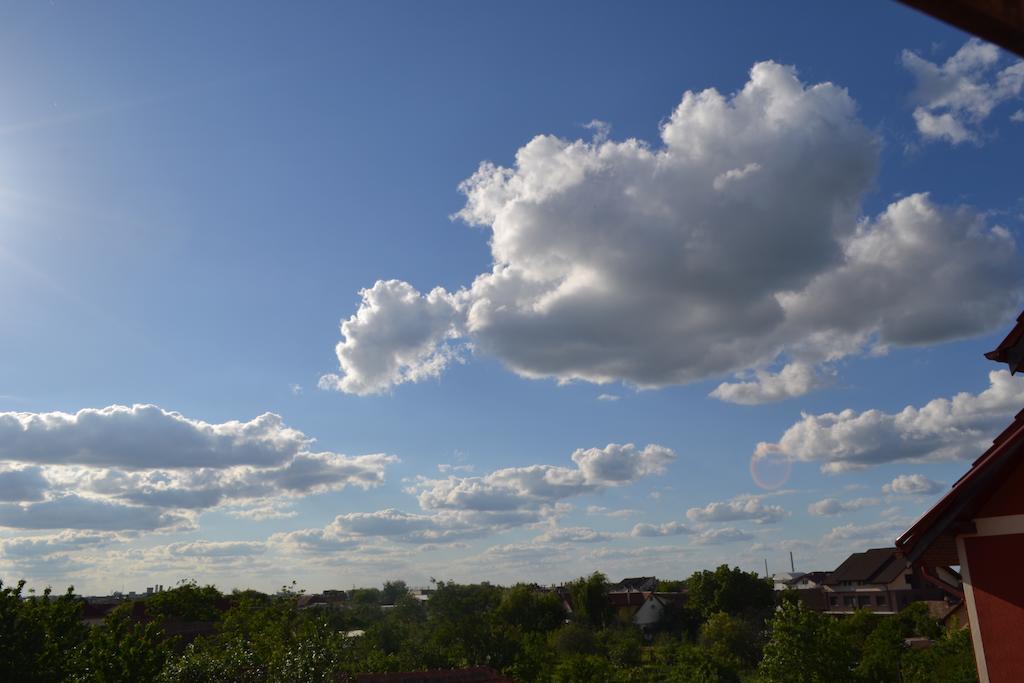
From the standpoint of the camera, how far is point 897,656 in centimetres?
3412

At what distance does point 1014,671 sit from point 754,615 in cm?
7321

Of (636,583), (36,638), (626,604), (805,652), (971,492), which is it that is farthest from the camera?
(636,583)

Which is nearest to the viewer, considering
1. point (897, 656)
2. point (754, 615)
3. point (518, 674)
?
point (897, 656)

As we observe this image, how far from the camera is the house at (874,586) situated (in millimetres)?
82188

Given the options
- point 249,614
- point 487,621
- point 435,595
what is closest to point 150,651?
point 249,614

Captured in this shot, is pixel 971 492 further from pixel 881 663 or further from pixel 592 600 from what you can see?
pixel 592 600

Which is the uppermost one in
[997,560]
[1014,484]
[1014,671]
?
[1014,484]

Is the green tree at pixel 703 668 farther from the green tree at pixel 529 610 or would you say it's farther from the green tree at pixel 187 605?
the green tree at pixel 187 605

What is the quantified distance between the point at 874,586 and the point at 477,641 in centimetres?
5424

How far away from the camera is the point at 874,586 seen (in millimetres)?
85000

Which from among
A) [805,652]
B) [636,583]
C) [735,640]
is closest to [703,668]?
[805,652]

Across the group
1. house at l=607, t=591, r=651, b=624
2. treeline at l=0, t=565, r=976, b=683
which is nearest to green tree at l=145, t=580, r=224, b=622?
treeline at l=0, t=565, r=976, b=683

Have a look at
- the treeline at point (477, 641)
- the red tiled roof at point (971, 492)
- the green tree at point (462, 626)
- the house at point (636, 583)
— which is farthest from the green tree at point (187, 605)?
the house at point (636, 583)

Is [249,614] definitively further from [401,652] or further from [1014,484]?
[1014,484]
